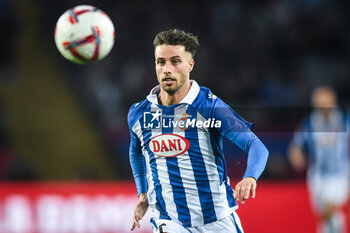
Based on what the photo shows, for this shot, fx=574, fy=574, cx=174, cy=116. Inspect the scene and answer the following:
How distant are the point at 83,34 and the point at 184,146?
111cm

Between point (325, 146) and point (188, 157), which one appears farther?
point (325, 146)

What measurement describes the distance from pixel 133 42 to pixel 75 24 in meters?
8.75

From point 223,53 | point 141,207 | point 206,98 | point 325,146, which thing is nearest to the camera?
point 206,98

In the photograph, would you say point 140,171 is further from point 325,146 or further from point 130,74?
point 130,74

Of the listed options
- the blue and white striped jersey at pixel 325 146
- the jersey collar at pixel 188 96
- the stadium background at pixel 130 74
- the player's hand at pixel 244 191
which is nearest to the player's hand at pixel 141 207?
the jersey collar at pixel 188 96

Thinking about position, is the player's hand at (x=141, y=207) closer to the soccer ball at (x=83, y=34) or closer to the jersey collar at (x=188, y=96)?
the jersey collar at (x=188, y=96)

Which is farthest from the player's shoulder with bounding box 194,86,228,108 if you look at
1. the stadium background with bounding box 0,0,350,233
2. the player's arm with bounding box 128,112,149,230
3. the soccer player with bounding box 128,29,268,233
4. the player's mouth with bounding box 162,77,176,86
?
the stadium background with bounding box 0,0,350,233

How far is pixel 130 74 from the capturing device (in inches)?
496

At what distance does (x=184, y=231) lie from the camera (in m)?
4.06

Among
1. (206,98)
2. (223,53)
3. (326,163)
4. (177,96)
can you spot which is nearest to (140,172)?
(177,96)

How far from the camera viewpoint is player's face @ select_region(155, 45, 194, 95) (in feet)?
→ 13.0

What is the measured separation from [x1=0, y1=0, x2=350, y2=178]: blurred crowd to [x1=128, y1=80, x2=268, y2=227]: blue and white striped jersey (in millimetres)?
6915

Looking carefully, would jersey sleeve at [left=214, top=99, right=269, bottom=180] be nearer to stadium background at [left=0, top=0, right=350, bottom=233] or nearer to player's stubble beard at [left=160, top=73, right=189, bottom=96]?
player's stubble beard at [left=160, top=73, right=189, bottom=96]

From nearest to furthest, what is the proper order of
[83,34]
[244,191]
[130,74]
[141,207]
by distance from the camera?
[244,191] < [83,34] < [141,207] < [130,74]
